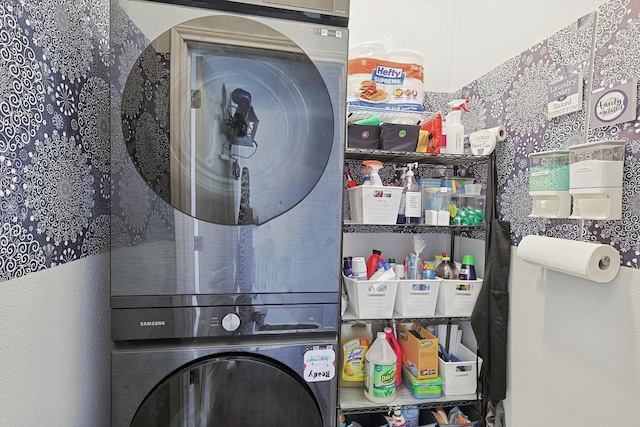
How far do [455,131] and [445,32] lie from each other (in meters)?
0.76

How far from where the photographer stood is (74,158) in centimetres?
89

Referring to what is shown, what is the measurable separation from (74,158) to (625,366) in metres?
1.67

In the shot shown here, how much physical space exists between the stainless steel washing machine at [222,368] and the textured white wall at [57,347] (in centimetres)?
12

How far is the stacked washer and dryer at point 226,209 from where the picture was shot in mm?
883

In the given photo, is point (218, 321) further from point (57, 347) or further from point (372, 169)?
point (372, 169)

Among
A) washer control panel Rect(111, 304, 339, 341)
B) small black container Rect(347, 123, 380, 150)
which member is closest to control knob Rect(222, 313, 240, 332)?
washer control panel Rect(111, 304, 339, 341)

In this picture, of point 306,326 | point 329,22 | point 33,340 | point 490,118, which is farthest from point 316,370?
point 490,118

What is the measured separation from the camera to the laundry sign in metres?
0.89

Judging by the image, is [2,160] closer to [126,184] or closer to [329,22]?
[126,184]

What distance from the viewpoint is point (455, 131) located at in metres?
1.46

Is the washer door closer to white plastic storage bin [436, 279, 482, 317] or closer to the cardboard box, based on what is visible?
the cardboard box

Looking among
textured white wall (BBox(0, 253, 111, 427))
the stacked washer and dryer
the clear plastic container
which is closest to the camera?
textured white wall (BBox(0, 253, 111, 427))

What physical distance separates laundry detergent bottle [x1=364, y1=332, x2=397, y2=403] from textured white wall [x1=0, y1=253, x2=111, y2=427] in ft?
3.31

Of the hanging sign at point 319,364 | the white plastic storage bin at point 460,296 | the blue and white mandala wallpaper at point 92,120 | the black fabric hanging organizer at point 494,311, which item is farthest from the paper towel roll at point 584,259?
the hanging sign at point 319,364
